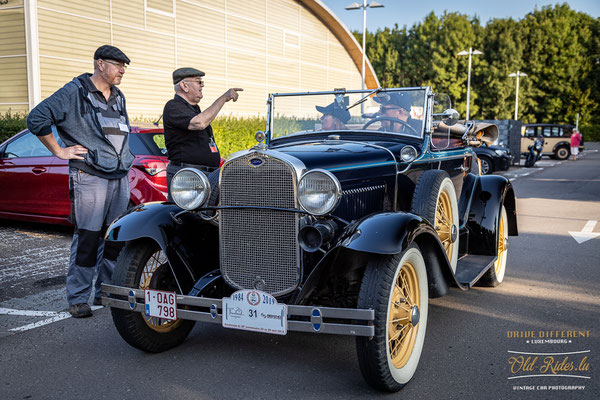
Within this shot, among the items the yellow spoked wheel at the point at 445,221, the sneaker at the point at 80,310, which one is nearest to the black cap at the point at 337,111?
the yellow spoked wheel at the point at 445,221

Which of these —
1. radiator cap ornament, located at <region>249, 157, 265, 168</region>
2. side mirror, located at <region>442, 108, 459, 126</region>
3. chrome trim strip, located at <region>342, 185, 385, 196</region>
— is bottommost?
chrome trim strip, located at <region>342, 185, 385, 196</region>

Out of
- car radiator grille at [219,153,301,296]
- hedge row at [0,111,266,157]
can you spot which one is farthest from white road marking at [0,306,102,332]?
hedge row at [0,111,266,157]

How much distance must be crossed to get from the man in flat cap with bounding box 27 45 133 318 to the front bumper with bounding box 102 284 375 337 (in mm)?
969

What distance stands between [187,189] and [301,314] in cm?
116

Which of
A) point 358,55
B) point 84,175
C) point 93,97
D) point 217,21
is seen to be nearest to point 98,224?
point 84,175

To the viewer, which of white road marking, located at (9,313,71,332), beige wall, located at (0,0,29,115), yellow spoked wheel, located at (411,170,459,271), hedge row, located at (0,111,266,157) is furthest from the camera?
beige wall, located at (0,0,29,115)

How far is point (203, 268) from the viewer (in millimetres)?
3621

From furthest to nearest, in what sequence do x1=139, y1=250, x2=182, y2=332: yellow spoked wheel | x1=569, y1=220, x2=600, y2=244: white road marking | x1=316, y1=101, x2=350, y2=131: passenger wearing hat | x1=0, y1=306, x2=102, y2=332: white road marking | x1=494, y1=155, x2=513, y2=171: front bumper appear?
1. x1=494, y1=155, x2=513, y2=171: front bumper
2. x1=569, y1=220, x2=600, y2=244: white road marking
3. x1=316, y1=101, x2=350, y2=131: passenger wearing hat
4. x1=0, y1=306, x2=102, y2=332: white road marking
5. x1=139, y1=250, x2=182, y2=332: yellow spoked wheel

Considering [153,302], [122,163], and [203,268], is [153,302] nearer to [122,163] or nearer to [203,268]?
[203,268]

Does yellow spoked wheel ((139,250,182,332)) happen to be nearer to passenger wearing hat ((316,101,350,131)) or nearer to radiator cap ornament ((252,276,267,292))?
radiator cap ornament ((252,276,267,292))

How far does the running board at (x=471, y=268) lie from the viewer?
13.9 feet

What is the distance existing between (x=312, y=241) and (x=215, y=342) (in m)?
1.19

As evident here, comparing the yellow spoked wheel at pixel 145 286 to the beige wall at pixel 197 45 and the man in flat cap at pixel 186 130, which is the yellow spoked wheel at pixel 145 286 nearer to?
the man in flat cap at pixel 186 130

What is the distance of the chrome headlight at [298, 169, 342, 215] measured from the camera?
315cm
